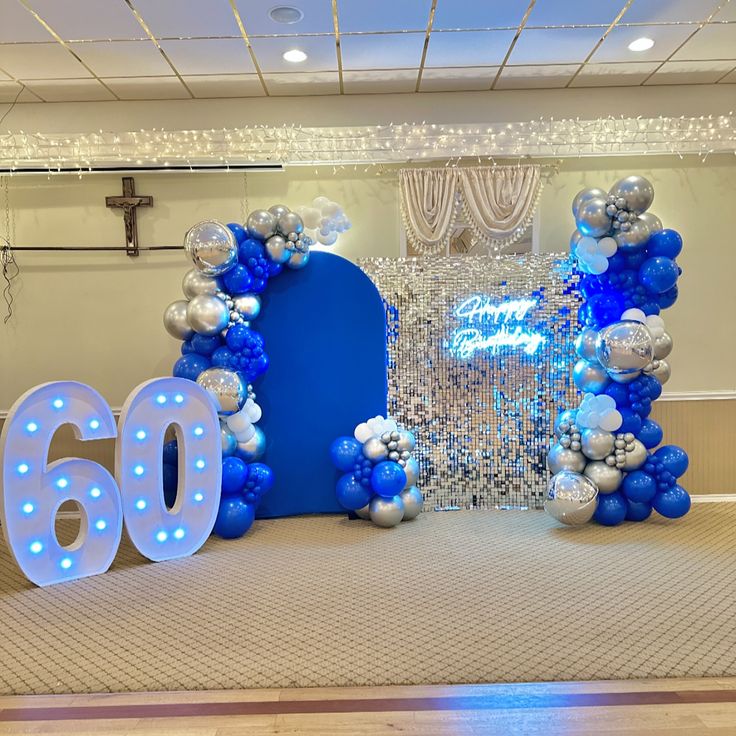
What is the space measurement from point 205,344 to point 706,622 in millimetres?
3205

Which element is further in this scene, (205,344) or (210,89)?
(210,89)

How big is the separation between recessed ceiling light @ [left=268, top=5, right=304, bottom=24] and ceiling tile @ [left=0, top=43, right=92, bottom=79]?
1.44m

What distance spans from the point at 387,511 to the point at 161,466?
1506 mm

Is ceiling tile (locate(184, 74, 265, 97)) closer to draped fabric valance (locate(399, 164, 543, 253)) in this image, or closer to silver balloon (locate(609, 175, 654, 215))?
draped fabric valance (locate(399, 164, 543, 253))

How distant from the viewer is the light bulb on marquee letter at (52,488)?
3051mm

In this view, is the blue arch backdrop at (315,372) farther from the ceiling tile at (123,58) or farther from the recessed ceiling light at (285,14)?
the ceiling tile at (123,58)

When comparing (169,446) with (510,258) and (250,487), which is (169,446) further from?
(510,258)

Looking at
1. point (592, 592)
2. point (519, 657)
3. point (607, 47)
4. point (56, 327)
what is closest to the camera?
point (519, 657)

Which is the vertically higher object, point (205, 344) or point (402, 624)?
point (205, 344)

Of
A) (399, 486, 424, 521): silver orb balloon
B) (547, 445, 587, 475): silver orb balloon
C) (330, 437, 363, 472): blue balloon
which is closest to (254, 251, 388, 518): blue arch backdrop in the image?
(330, 437, 363, 472): blue balloon

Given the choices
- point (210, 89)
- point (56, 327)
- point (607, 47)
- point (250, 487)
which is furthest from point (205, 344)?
point (607, 47)

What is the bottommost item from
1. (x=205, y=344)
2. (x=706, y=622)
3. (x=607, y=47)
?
(x=706, y=622)

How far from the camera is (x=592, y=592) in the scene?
3025 mm

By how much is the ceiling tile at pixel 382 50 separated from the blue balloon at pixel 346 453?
2.67m
